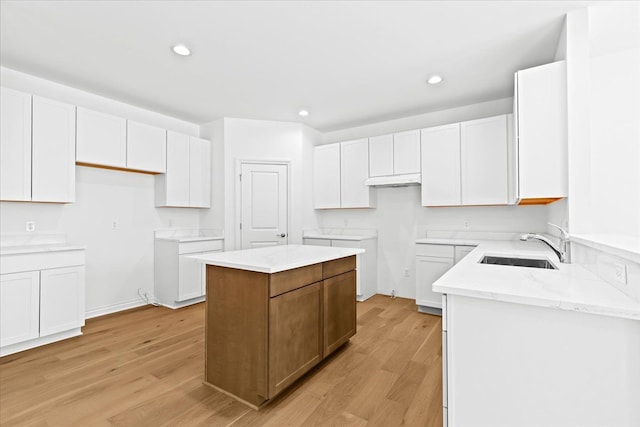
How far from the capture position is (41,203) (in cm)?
328

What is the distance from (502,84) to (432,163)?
3.76 ft

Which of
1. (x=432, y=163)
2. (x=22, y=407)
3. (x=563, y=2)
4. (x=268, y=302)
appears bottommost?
(x=22, y=407)

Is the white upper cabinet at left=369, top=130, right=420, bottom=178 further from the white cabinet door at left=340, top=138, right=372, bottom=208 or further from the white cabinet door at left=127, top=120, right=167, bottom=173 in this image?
the white cabinet door at left=127, top=120, right=167, bottom=173

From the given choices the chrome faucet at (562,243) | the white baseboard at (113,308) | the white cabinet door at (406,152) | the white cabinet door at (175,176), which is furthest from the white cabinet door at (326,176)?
the chrome faucet at (562,243)

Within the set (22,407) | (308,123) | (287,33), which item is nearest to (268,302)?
(22,407)

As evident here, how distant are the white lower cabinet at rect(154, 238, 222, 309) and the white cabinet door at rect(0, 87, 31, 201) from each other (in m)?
1.59

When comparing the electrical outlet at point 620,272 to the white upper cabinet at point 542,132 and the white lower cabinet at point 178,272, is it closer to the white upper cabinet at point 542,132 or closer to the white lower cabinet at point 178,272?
the white upper cabinet at point 542,132

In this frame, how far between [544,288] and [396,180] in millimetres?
3050

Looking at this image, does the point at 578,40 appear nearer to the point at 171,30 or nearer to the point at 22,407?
the point at 171,30

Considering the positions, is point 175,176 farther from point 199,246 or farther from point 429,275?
point 429,275

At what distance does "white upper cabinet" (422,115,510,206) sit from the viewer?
3.54 meters

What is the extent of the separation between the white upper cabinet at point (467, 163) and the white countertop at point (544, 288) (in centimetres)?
213

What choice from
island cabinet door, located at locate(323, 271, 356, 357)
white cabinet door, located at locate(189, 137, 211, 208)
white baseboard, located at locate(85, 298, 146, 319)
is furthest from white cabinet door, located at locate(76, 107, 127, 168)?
island cabinet door, located at locate(323, 271, 356, 357)

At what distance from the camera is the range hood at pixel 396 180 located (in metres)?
4.08
